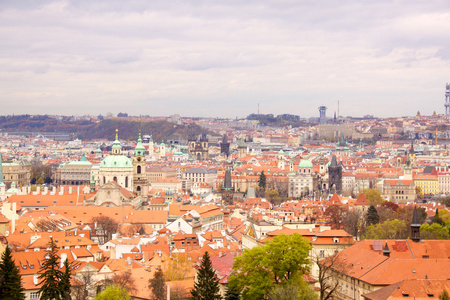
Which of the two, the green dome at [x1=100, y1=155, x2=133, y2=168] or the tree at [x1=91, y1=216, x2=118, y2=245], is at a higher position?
the green dome at [x1=100, y1=155, x2=133, y2=168]

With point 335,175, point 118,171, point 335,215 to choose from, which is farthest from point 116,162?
point 335,175

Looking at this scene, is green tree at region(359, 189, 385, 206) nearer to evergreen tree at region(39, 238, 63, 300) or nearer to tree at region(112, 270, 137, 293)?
tree at region(112, 270, 137, 293)

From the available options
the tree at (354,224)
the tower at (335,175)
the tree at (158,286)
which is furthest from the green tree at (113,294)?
the tower at (335,175)

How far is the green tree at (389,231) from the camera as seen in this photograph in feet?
182

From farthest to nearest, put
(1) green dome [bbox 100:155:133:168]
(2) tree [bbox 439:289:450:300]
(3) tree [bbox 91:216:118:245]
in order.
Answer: (1) green dome [bbox 100:155:133:168] → (3) tree [bbox 91:216:118:245] → (2) tree [bbox 439:289:450:300]

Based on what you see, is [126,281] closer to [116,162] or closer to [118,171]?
[118,171]

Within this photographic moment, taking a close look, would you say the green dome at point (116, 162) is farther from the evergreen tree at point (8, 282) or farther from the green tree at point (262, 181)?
the evergreen tree at point (8, 282)

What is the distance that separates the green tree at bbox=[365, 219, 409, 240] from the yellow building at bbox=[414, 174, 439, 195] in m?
58.9

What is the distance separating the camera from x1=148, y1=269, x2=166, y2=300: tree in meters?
37.6

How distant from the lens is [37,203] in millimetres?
80000

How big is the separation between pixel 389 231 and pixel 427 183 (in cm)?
6495

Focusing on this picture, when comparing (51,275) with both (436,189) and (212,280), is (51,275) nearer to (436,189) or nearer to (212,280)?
(212,280)

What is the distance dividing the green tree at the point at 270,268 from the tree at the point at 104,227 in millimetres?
24652

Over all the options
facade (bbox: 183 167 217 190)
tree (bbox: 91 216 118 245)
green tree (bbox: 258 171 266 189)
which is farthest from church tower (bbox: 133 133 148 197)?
facade (bbox: 183 167 217 190)
